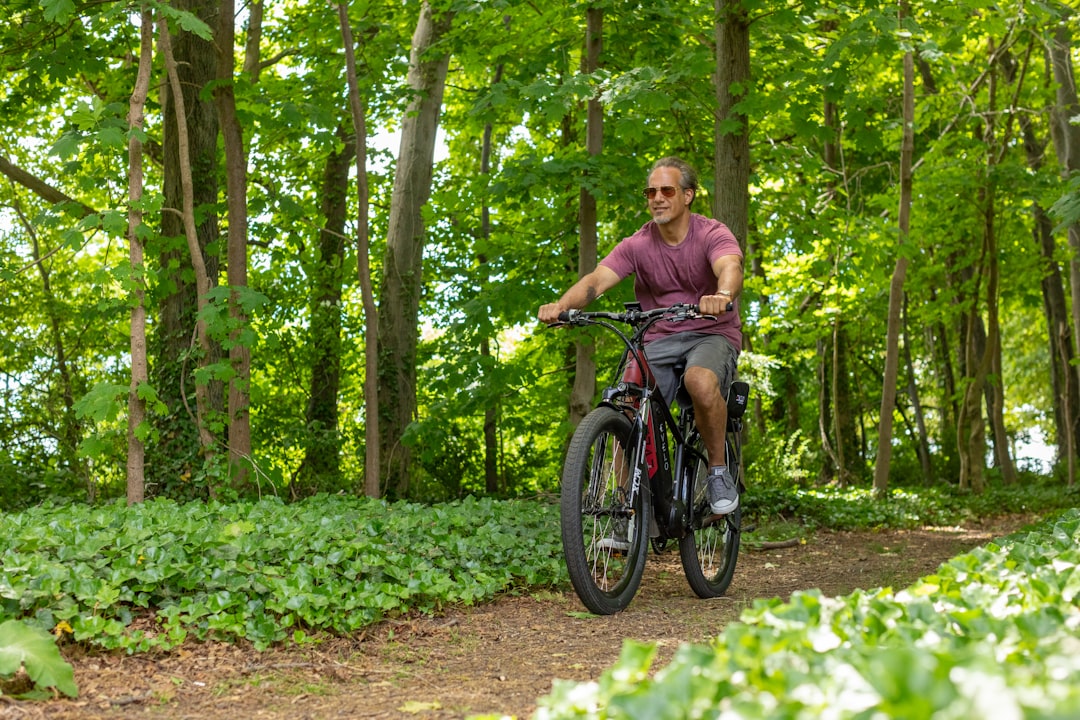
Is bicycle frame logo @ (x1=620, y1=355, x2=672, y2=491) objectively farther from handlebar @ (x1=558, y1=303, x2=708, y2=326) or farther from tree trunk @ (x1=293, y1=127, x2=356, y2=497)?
tree trunk @ (x1=293, y1=127, x2=356, y2=497)

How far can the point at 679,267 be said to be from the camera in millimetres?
5812

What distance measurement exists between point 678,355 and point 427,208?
18.4 ft

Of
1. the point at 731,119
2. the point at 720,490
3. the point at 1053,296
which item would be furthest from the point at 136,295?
the point at 1053,296

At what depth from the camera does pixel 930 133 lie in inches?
777

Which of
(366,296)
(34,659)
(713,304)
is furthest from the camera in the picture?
(366,296)

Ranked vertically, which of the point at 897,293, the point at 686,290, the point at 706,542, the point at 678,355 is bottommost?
the point at 706,542

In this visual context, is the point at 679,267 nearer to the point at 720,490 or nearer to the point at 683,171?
the point at 683,171

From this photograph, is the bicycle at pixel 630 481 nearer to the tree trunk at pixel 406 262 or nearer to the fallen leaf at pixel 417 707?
the fallen leaf at pixel 417 707

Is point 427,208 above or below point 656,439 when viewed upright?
above

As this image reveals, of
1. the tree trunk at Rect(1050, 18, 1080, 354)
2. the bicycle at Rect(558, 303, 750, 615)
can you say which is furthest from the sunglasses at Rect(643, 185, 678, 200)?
the tree trunk at Rect(1050, 18, 1080, 354)

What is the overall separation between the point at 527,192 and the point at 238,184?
7.97 feet

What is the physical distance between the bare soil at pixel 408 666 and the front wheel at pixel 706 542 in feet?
0.46

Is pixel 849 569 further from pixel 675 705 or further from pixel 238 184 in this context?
pixel 675 705

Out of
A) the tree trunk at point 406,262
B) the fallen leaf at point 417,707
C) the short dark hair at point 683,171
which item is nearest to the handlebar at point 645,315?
the short dark hair at point 683,171
